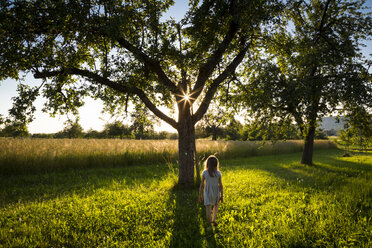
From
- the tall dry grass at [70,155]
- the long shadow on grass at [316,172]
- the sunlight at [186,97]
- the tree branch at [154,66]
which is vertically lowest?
the long shadow on grass at [316,172]

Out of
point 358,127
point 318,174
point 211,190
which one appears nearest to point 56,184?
point 211,190

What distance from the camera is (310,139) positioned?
15367 mm

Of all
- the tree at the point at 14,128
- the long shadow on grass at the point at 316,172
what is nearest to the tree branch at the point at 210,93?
the long shadow on grass at the point at 316,172

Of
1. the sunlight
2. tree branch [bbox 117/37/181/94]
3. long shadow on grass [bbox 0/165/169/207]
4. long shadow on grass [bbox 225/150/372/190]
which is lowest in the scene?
long shadow on grass [bbox 225/150/372/190]

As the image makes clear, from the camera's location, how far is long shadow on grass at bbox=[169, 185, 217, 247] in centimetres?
412

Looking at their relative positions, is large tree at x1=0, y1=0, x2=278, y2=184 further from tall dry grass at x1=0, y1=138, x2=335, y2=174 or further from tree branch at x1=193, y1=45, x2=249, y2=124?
tall dry grass at x1=0, y1=138, x2=335, y2=174

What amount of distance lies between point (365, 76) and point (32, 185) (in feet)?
58.8

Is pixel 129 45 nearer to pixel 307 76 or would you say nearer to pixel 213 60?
pixel 213 60

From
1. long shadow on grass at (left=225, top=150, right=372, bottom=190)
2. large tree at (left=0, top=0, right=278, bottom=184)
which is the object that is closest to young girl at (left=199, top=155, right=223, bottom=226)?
large tree at (left=0, top=0, right=278, bottom=184)

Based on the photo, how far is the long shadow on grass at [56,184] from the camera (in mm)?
7574

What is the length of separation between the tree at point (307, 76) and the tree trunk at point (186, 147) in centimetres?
329

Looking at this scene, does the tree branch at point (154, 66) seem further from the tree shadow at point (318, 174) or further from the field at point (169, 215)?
the tree shadow at point (318, 174)

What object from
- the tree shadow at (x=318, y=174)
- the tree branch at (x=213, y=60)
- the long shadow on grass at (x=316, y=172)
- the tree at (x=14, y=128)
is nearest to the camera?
the tree at (x=14, y=128)

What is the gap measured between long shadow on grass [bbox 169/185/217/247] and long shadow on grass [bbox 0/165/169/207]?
10.6 ft
